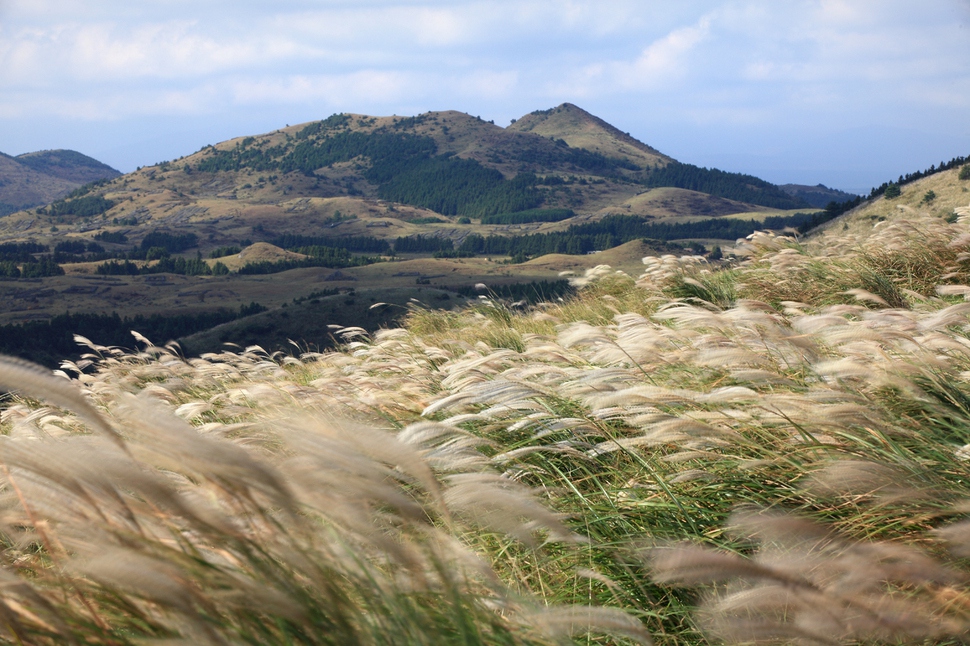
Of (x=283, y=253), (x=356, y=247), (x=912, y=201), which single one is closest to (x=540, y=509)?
(x=912, y=201)

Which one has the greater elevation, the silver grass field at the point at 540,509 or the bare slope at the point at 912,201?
the bare slope at the point at 912,201

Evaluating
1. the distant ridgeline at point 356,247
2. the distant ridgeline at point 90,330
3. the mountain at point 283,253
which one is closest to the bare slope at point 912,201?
the mountain at point 283,253

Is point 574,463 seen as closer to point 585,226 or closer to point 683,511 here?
point 683,511

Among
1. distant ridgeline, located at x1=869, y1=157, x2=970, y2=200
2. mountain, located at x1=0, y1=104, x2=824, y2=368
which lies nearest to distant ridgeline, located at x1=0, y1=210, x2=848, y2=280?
mountain, located at x1=0, y1=104, x2=824, y2=368

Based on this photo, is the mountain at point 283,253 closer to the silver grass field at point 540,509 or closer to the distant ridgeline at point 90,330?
the distant ridgeline at point 90,330

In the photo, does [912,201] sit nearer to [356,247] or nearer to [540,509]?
[540,509]

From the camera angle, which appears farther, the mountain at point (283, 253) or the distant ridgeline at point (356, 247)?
the distant ridgeline at point (356, 247)

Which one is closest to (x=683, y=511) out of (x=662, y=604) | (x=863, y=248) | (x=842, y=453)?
(x=662, y=604)

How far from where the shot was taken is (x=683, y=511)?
7.18 feet

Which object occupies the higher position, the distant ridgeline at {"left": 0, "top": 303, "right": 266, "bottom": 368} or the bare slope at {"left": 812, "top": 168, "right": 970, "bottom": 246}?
the bare slope at {"left": 812, "top": 168, "right": 970, "bottom": 246}

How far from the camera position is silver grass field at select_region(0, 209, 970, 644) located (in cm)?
131

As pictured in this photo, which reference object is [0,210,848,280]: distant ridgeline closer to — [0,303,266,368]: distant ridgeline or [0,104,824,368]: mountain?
[0,104,824,368]: mountain

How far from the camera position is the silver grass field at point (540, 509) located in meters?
1.31

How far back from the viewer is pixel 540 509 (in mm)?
1615
